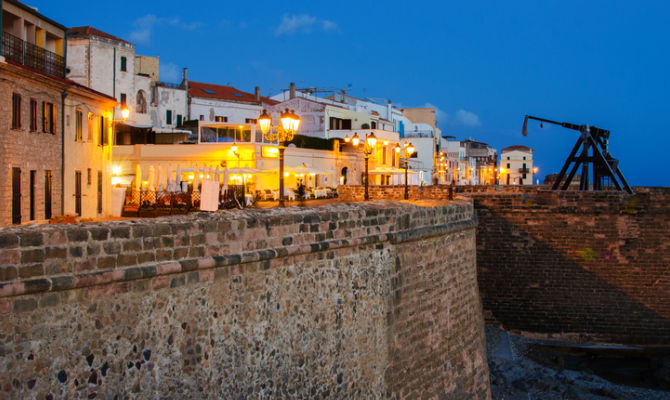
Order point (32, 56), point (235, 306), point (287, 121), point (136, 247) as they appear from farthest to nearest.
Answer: point (32, 56) < point (287, 121) < point (235, 306) < point (136, 247)

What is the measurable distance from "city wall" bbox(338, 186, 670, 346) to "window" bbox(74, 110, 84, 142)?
13388 millimetres

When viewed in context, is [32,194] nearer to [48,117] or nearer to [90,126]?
[48,117]

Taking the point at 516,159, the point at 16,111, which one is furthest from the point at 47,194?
the point at 516,159

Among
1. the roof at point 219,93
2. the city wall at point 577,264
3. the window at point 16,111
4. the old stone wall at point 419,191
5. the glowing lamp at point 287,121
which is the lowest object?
the city wall at point 577,264

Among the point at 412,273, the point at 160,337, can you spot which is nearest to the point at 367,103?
the point at 412,273

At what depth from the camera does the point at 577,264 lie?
18.9 metres

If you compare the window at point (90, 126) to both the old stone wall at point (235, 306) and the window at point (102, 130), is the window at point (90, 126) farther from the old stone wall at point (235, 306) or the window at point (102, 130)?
the old stone wall at point (235, 306)

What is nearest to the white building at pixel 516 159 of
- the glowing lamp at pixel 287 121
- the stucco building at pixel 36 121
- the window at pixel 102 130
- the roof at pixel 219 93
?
the roof at pixel 219 93

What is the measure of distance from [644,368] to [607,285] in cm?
250

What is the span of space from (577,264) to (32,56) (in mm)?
17456

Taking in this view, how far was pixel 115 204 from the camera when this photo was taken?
20.4 meters

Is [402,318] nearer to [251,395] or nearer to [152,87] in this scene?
[251,395]

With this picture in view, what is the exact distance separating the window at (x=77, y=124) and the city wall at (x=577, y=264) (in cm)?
1339

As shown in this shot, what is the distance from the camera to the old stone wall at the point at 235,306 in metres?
5.62
